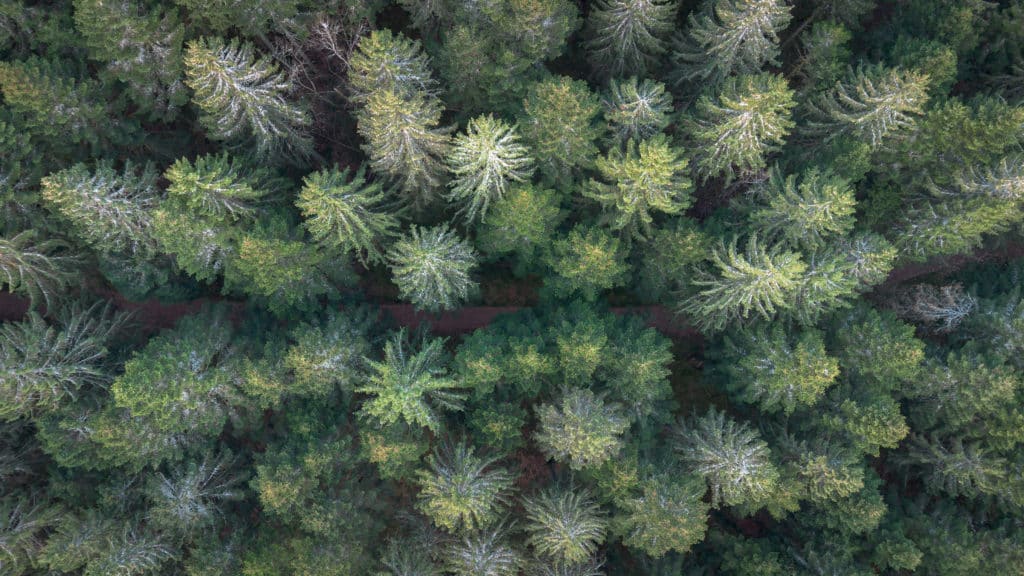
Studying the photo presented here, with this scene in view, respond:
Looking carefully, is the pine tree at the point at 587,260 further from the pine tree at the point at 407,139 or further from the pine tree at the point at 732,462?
the pine tree at the point at 732,462

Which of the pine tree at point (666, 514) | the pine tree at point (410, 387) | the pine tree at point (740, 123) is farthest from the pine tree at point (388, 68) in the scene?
the pine tree at point (666, 514)

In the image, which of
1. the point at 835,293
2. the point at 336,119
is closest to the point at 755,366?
the point at 835,293

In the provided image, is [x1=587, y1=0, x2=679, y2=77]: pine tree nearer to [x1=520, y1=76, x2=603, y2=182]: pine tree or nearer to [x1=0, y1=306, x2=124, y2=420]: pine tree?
[x1=520, y1=76, x2=603, y2=182]: pine tree

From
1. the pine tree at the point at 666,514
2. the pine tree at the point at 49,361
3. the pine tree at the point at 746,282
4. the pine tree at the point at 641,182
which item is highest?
the pine tree at the point at 641,182

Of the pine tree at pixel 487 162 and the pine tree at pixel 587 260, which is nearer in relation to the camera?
the pine tree at pixel 487 162

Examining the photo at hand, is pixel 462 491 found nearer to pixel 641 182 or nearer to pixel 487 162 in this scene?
pixel 487 162

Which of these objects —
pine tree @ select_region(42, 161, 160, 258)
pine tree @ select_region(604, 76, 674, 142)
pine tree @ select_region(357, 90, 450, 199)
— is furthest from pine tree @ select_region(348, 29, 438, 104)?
pine tree @ select_region(42, 161, 160, 258)

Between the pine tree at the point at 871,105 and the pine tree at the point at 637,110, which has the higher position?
the pine tree at the point at 871,105

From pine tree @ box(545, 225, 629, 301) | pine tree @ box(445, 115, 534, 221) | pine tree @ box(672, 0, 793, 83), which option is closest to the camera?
pine tree @ box(445, 115, 534, 221)

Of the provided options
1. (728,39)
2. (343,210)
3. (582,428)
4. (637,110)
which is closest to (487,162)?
(343,210)
